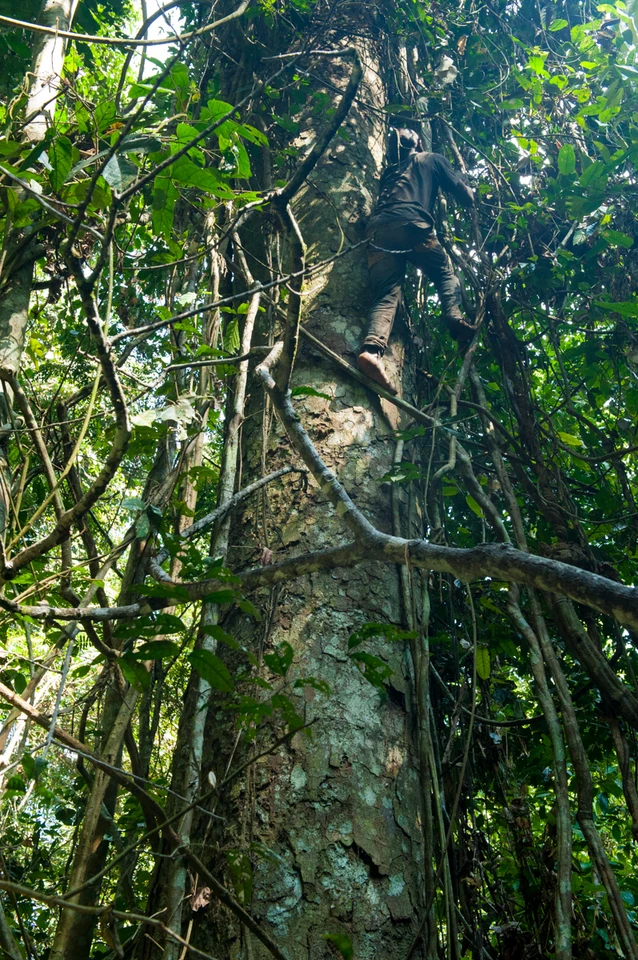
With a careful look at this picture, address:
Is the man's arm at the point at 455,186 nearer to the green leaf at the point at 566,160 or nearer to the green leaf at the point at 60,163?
the green leaf at the point at 566,160

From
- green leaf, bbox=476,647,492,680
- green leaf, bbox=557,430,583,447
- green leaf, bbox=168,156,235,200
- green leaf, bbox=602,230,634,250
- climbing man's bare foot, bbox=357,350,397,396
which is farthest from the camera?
green leaf, bbox=557,430,583,447

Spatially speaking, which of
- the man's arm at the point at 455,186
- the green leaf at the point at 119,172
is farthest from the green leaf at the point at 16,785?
the man's arm at the point at 455,186

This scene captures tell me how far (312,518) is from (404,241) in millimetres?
1561

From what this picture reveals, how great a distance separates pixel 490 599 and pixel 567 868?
129 centimetres

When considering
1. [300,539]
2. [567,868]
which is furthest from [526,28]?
[567,868]

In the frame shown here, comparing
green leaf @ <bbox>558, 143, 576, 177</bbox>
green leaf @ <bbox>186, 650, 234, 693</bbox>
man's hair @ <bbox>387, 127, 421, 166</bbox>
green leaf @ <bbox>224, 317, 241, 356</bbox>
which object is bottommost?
green leaf @ <bbox>186, 650, 234, 693</bbox>

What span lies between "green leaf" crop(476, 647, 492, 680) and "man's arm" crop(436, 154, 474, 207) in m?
2.36

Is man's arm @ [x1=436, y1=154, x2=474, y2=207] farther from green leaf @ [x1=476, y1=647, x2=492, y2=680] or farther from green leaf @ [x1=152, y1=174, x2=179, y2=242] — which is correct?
green leaf @ [x1=476, y1=647, x2=492, y2=680]

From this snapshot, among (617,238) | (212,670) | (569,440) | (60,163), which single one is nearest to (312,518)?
(212,670)

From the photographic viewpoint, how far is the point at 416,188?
3.35 m

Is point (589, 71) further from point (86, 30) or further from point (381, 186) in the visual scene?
point (86, 30)

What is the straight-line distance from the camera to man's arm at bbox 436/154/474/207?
3.67 m

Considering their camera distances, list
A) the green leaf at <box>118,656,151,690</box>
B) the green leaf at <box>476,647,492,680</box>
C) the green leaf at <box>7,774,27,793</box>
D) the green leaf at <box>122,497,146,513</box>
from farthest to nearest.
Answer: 1. the green leaf at <box>476,647,492,680</box>
2. the green leaf at <box>7,774,27,793</box>
3. the green leaf at <box>122,497,146,513</box>
4. the green leaf at <box>118,656,151,690</box>

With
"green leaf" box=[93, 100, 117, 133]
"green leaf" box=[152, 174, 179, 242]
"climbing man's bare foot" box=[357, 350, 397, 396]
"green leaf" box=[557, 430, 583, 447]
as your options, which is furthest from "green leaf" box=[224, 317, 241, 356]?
"green leaf" box=[557, 430, 583, 447]
